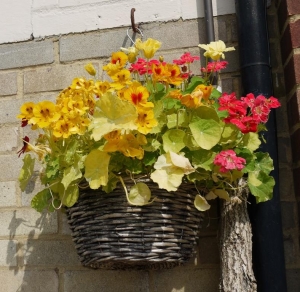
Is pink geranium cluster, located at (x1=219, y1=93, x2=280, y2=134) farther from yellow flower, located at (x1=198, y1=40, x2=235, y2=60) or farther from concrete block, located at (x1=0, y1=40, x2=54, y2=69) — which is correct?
concrete block, located at (x1=0, y1=40, x2=54, y2=69)

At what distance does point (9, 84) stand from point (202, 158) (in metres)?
0.91

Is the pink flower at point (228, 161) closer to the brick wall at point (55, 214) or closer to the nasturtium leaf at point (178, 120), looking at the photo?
the nasturtium leaf at point (178, 120)

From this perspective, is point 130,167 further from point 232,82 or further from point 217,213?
point 232,82

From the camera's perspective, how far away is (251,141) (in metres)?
1.57

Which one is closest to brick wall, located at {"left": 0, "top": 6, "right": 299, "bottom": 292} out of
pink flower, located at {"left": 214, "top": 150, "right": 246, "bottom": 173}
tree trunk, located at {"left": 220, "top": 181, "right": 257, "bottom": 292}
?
tree trunk, located at {"left": 220, "top": 181, "right": 257, "bottom": 292}

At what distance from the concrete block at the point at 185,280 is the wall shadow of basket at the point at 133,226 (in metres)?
0.25

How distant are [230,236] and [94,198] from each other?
425 millimetres

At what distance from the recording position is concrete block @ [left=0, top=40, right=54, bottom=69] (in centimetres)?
202

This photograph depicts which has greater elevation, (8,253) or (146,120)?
(146,120)

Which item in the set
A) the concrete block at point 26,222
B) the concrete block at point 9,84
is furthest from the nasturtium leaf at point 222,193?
the concrete block at point 9,84

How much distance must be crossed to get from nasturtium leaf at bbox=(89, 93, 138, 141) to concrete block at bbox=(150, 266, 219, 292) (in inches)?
24.6

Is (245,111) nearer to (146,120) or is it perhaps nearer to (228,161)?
(228,161)

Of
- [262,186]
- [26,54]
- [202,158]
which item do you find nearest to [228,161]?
[202,158]

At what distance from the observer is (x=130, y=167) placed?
146cm
